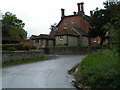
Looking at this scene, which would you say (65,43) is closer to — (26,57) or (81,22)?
Result: (81,22)

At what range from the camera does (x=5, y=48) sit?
28.0 meters

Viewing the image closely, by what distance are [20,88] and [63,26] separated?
52619 millimetres

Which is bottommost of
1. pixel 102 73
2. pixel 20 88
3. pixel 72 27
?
pixel 20 88

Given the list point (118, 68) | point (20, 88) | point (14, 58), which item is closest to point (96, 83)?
point (118, 68)

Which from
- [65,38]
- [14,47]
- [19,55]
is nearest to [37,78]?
[19,55]

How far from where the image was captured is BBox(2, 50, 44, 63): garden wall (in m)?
22.8

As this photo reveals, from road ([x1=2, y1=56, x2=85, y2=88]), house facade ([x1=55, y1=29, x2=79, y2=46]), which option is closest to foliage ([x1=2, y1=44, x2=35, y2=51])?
road ([x1=2, y1=56, x2=85, y2=88])

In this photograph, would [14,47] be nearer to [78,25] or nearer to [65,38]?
[65,38]

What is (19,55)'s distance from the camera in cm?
2523

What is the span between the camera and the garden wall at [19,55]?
22759 mm

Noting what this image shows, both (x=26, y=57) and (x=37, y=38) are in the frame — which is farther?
(x=37, y=38)

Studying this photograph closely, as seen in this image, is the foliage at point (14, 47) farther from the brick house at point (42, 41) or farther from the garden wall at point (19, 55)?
the brick house at point (42, 41)

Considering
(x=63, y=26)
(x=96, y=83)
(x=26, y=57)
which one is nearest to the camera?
(x=96, y=83)

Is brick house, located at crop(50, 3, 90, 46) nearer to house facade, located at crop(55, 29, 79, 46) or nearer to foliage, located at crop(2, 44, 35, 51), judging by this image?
house facade, located at crop(55, 29, 79, 46)
